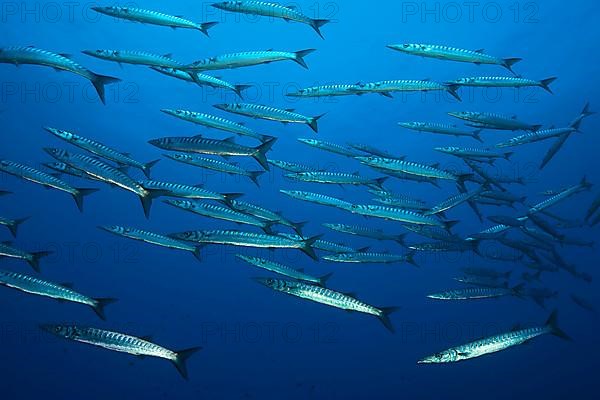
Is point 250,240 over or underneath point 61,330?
over

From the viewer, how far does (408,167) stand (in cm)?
682

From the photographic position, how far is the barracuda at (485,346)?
5.14m

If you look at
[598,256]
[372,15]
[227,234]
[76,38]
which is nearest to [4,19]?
[76,38]

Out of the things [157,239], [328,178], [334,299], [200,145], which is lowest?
[157,239]

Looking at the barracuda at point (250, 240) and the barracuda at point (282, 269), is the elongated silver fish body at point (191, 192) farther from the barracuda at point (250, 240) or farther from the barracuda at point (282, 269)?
the barracuda at point (282, 269)

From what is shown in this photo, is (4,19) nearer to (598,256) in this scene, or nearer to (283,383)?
(283,383)

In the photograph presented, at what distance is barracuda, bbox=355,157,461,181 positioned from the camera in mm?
6816

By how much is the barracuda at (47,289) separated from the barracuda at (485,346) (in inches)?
151

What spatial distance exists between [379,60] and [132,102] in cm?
1357

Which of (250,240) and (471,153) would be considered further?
(471,153)

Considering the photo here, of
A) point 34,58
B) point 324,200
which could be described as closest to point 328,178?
point 324,200

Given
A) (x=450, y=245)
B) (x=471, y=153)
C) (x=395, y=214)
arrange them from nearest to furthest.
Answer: (x=395, y=214) < (x=471, y=153) < (x=450, y=245)

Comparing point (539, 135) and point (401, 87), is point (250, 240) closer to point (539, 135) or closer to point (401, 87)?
point (401, 87)

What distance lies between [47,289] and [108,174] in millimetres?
1572
